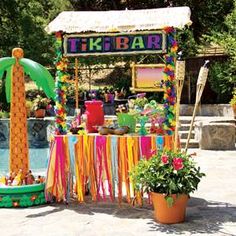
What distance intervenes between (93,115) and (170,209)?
192cm

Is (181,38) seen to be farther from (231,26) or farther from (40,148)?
(40,148)

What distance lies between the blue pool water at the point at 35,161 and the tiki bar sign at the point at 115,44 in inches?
123

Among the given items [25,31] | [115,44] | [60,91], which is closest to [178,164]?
[115,44]

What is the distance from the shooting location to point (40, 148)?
44.3ft

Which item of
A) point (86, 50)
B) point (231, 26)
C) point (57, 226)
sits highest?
point (231, 26)

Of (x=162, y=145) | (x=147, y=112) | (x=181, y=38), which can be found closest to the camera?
(x=162, y=145)

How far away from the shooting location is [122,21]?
21.3 feet

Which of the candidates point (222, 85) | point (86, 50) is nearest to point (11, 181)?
point (86, 50)

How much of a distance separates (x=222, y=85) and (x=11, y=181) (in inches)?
397

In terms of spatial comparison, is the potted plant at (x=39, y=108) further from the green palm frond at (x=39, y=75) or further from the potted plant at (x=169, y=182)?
the potted plant at (x=169, y=182)

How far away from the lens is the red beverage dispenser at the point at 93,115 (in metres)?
6.67

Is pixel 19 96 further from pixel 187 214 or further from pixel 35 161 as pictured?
pixel 35 161

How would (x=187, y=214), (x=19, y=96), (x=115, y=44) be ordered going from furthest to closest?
(x=19, y=96)
(x=115, y=44)
(x=187, y=214)

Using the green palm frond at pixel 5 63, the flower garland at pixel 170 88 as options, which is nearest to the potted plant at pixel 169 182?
the flower garland at pixel 170 88
